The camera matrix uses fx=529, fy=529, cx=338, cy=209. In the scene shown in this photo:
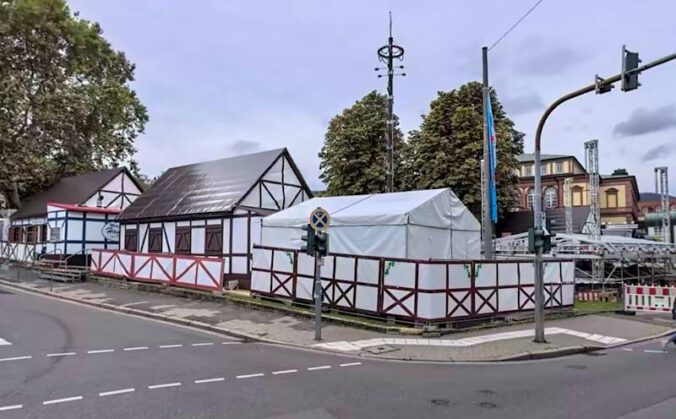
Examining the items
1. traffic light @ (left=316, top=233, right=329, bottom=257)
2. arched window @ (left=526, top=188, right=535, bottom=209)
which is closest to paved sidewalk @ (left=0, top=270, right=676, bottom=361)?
traffic light @ (left=316, top=233, right=329, bottom=257)

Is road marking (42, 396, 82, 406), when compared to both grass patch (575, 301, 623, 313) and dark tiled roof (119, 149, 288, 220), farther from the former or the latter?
grass patch (575, 301, 623, 313)

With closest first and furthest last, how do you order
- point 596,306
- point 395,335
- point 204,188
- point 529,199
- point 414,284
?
point 395,335
point 414,284
point 596,306
point 204,188
point 529,199

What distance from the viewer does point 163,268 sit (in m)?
21.2

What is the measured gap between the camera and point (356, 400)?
7273mm

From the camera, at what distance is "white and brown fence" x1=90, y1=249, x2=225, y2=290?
1934 centimetres

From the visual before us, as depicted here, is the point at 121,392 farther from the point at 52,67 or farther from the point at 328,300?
the point at 52,67

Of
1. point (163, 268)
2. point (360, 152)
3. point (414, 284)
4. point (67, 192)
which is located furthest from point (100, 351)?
point (360, 152)

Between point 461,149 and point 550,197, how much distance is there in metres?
40.5

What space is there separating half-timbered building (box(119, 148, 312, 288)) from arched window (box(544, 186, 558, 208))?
52.2m

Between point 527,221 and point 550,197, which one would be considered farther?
point 550,197

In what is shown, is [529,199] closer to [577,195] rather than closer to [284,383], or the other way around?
[577,195]

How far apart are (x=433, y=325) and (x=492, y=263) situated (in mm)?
2897

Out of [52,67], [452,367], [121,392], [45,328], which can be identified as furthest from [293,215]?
[52,67]

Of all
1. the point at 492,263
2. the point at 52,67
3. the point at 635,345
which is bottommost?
the point at 635,345
